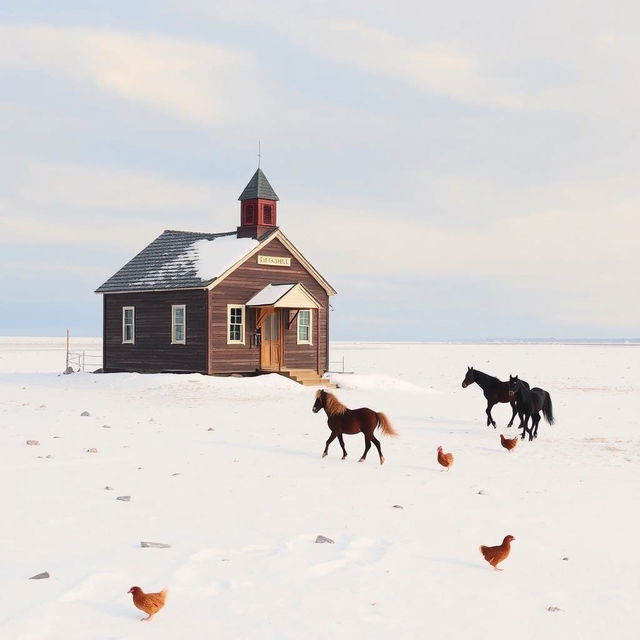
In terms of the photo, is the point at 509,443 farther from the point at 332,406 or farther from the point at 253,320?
the point at 253,320

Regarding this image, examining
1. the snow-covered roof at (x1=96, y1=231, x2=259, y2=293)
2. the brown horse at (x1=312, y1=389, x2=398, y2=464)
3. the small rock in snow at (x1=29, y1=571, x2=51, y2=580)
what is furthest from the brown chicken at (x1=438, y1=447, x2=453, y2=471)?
the snow-covered roof at (x1=96, y1=231, x2=259, y2=293)

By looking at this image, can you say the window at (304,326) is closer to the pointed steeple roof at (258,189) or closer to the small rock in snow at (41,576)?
the pointed steeple roof at (258,189)

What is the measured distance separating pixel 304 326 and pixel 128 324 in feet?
27.7

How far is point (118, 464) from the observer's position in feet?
41.2

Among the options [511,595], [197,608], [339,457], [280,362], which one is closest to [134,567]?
[197,608]

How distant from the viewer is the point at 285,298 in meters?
32.7

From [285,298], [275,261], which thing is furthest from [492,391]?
[275,261]

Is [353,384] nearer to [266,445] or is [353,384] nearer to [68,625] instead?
[266,445]

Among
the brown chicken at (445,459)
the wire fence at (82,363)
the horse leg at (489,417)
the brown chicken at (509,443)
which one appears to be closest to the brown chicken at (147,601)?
the brown chicken at (445,459)

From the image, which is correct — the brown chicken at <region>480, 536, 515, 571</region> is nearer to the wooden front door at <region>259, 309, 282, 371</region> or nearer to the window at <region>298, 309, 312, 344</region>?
the wooden front door at <region>259, 309, 282, 371</region>

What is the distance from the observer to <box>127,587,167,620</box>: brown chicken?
599 centimetres

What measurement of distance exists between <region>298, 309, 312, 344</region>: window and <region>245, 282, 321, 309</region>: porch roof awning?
201cm

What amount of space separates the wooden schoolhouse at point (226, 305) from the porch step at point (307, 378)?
0.25 ft

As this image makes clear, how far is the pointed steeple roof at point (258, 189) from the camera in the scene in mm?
36531
